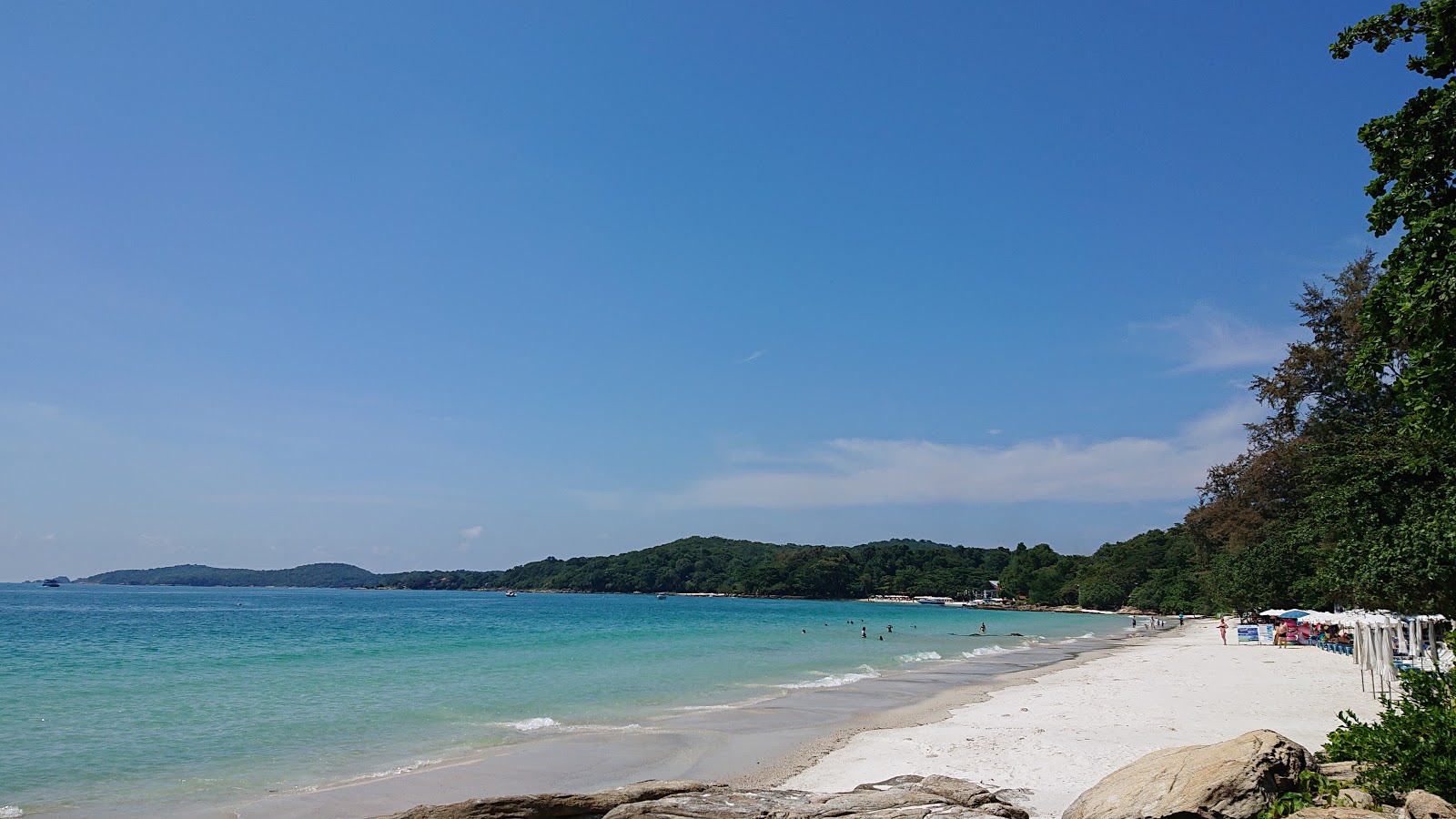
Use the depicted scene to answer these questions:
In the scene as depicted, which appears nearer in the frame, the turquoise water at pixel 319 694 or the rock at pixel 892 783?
the rock at pixel 892 783

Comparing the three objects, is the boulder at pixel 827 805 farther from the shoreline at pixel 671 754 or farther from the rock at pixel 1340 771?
the shoreline at pixel 671 754

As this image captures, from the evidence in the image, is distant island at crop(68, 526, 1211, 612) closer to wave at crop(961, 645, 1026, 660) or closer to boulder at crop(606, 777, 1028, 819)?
wave at crop(961, 645, 1026, 660)

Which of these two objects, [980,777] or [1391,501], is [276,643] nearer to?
[980,777]

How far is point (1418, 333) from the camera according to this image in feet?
24.4

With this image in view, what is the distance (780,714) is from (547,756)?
666 centimetres

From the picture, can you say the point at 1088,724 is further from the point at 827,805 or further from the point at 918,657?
the point at 918,657

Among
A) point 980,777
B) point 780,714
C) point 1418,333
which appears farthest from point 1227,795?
point 780,714

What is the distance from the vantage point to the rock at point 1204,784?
21.5 ft

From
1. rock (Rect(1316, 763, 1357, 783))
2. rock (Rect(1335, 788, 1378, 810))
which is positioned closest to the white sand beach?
rock (Rect(1316, 763, 1357, 783))

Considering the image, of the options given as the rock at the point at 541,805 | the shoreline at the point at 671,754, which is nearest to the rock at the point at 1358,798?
the rock at the point at 541,805

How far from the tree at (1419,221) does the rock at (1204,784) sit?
3224 mm

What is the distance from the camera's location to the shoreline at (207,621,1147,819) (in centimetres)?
1201

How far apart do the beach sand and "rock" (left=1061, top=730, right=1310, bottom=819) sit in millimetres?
1796

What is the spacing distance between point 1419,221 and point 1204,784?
506cm
